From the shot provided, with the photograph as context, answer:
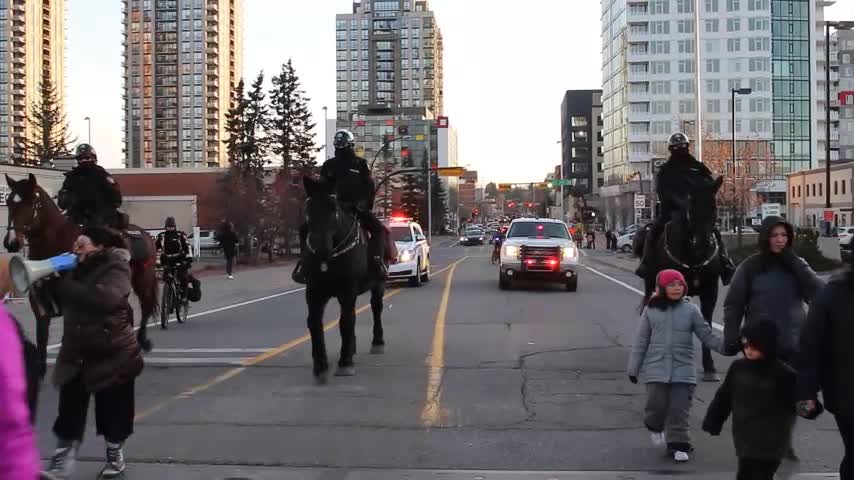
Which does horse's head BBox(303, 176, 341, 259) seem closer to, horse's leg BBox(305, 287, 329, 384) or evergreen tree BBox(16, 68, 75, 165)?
horse's leg BBox(305, 287, 329, 384)

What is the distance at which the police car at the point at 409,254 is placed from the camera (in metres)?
24.4

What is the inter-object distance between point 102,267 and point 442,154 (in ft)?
540

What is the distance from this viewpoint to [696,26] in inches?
1217

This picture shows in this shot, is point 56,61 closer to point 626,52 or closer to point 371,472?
point 626,52

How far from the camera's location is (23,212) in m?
10.2

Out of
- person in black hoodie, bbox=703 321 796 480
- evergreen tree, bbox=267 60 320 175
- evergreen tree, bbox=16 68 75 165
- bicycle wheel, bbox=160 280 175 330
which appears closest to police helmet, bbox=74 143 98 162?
bicycle wheel, bbox=160 280 175 330

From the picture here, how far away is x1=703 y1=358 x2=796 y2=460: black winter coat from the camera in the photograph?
16.6 feet

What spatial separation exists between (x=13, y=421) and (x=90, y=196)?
843 centimetres

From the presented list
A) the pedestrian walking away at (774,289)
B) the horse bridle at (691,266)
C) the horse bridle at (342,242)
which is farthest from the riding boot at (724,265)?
the horse bridle at (342,242)

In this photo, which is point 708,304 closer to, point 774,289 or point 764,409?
point 774,289

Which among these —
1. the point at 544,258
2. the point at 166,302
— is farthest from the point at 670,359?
the point at 544,258

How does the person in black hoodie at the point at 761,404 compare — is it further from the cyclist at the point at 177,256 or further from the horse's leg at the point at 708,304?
the cyclist at the point at 177,256

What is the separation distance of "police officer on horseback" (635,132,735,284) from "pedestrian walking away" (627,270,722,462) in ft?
11.7

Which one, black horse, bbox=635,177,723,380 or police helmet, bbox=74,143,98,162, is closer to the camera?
black horse, bbox=635,177,723,380
